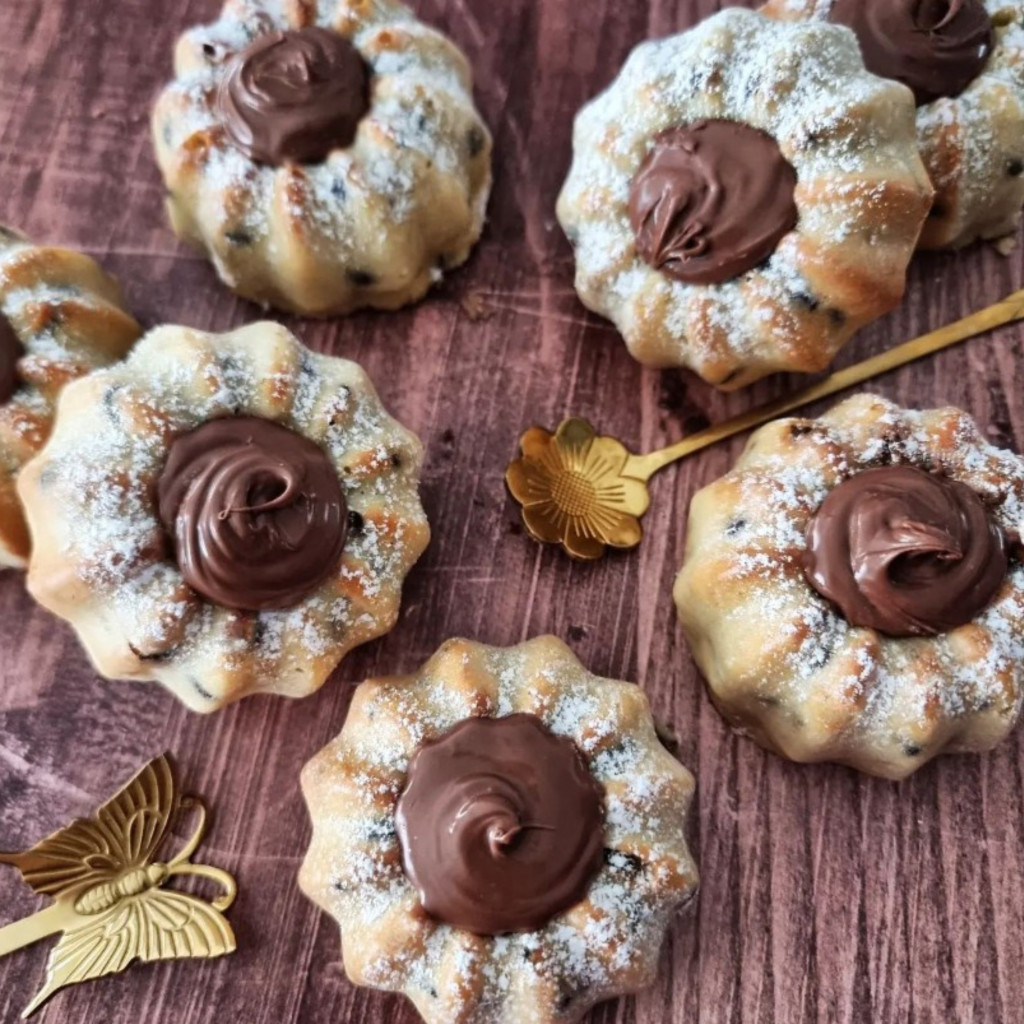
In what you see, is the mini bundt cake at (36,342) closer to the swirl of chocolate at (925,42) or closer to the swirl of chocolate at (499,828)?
the swirl of chocolate at (499,828)

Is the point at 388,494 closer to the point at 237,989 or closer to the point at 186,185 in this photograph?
the point at 186,185

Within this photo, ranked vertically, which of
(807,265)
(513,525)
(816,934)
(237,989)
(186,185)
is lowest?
(816,934)

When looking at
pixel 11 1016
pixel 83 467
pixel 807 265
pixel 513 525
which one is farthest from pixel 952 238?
pixel 11 1016

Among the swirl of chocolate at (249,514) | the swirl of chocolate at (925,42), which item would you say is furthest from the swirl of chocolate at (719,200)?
the swirl of chocolate at (249,514)

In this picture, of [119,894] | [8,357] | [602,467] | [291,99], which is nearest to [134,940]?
[119,894]

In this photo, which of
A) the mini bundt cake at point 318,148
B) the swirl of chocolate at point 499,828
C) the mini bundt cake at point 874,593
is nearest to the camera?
the swirl of chocolate at point 499,828

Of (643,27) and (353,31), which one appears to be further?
(643,27)

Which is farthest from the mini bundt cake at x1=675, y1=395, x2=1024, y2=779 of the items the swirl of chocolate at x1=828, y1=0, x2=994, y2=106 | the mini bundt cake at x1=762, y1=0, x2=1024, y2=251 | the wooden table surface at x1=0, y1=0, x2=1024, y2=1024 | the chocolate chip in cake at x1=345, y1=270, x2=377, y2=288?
the chocolate chip in cake at x1=345, y1=270, x2=377, y2=288
